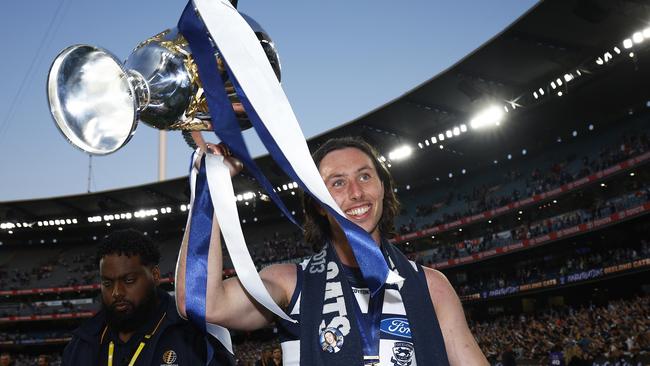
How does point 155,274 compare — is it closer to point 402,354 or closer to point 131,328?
point 131,328

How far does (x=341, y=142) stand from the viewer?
2.22 m

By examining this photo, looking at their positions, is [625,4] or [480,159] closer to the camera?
[625,4]

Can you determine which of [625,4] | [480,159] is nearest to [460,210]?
[480,159]

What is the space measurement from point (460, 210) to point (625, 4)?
14211 millimetres

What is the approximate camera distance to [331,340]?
1794mm

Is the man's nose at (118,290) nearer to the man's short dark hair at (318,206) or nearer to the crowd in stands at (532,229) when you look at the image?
the man's short dark hair at (318,206)

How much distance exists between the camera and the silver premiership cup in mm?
1697

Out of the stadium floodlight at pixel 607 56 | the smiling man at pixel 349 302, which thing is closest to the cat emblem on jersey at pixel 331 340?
the smiling man at pixel 349 302

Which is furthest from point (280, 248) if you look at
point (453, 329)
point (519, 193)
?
point (453, 329)

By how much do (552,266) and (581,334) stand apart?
34.1ft

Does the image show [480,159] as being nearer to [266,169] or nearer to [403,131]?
[403,131]

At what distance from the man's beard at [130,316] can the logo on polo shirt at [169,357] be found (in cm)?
19

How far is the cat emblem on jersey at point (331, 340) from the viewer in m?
1.78

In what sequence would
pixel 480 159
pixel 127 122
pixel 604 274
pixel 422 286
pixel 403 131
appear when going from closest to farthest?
1. pixel 127 122
2. pixel 422 286
3. pixel 604 274
4. pixel 403 131
5. pixel 480 159
